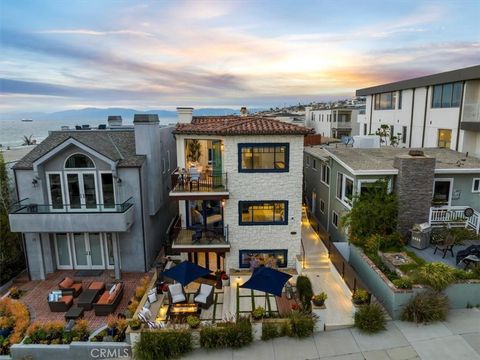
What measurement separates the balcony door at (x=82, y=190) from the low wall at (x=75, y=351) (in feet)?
23.4

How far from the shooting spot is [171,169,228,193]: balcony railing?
15.9 metres

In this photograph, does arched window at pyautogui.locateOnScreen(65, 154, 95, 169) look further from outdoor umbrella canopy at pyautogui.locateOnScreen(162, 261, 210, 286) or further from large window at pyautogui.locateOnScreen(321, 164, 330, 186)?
large window at pyautogui.locateOnScreen(321, 164, 330, 186)

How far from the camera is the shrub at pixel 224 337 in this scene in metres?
10.7

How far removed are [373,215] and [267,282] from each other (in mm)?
7133

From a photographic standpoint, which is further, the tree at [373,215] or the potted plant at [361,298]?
the tree at [373,215]

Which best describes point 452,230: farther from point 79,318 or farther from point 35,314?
point 35,314

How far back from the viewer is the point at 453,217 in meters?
15.9

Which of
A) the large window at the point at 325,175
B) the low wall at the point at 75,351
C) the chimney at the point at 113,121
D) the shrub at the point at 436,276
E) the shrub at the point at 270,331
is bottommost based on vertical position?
the low wall at the point at 75,351

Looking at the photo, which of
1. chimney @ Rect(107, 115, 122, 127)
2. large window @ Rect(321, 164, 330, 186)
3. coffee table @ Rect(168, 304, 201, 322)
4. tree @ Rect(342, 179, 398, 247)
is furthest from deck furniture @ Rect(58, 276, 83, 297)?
large window @ Rect(321, 164, 330, 186)

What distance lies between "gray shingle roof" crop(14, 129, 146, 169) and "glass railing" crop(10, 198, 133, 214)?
2.05 m

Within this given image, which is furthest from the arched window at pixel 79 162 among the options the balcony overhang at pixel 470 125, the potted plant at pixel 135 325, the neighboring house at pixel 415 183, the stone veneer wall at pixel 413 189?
the balcony overhang at pixel 470 125

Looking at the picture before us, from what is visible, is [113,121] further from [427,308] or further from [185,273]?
[427,308]

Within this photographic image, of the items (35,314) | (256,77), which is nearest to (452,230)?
(35,314)

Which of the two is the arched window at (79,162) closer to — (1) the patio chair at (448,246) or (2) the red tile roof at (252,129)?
(2) the red tile roof at (252,129)
